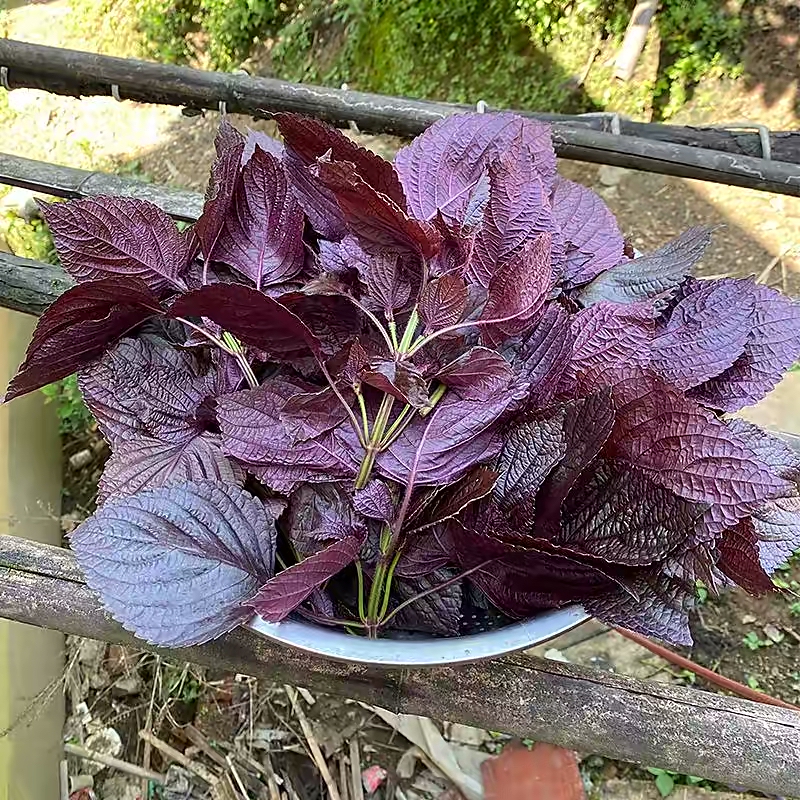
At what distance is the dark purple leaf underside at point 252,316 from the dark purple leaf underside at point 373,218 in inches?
3.2

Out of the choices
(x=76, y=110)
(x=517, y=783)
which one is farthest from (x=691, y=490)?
(x=76, y=110)

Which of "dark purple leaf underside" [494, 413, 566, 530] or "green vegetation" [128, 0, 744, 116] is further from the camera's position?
"green vegetation" [128, 0, 744, 116]

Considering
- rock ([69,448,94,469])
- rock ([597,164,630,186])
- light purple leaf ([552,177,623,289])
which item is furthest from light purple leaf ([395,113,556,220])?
rock ([597,164,630,186])

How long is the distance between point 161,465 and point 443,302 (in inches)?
10.0

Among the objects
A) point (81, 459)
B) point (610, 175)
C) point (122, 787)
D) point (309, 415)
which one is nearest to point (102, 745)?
point (122, 787)

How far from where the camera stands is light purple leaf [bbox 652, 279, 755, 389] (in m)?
0.60

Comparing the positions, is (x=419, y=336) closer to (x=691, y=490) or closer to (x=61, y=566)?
(x=691, y=490)

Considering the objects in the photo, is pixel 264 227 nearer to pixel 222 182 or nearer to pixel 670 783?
pixel 222 182

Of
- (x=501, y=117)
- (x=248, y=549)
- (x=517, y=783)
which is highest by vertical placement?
(x=501, y=117)

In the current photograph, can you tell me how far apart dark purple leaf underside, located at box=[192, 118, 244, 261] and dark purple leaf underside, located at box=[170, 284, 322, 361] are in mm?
93

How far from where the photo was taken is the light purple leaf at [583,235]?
→ 2.21ft

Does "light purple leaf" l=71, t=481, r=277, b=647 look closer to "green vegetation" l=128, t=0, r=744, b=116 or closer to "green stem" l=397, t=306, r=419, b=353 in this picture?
"green stem" l=397, t=306, r=419, b=353

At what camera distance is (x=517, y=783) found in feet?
3.96

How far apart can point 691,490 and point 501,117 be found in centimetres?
35
